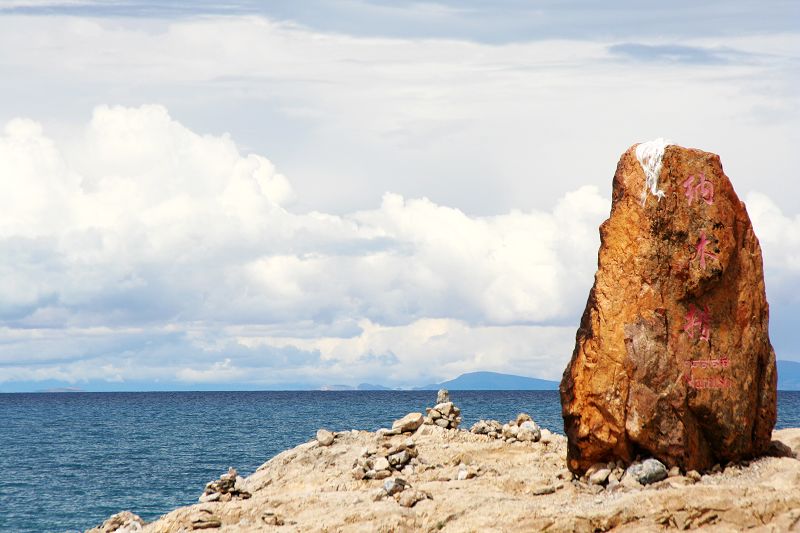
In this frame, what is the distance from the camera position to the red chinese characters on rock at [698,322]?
796 inches

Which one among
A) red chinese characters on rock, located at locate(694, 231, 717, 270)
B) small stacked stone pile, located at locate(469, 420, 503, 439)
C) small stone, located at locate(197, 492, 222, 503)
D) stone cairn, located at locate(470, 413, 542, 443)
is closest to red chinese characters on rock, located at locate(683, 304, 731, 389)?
red chinese characters on rock, located at locate(694, 231, 717, 270)

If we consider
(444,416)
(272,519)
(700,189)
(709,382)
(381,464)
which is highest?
(700,189)

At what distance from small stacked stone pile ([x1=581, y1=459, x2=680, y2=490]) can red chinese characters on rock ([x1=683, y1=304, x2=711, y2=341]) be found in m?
2.71

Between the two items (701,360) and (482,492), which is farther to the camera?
(482,492)

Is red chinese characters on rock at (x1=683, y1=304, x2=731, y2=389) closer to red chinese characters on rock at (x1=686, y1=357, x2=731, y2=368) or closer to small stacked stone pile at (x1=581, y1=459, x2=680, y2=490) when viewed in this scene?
red chinese characters on rock at (x1=686, y1=357, x2=731, y2=368)

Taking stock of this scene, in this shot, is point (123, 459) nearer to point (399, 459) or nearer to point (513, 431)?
point (513, 431)

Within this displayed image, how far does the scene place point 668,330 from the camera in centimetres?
2009

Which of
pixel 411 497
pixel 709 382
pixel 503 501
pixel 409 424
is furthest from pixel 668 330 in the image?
pixel 409 424

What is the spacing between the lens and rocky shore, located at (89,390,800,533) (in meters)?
17.9

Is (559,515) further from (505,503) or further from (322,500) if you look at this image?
(322,500)

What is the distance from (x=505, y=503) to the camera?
19.0 meters

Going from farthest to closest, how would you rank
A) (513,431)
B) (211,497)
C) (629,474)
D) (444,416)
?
(444,416)
(513,431)
(211,497)
(629,474)

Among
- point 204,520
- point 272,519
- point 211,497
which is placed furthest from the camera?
point 211,497

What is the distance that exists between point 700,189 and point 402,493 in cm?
871
